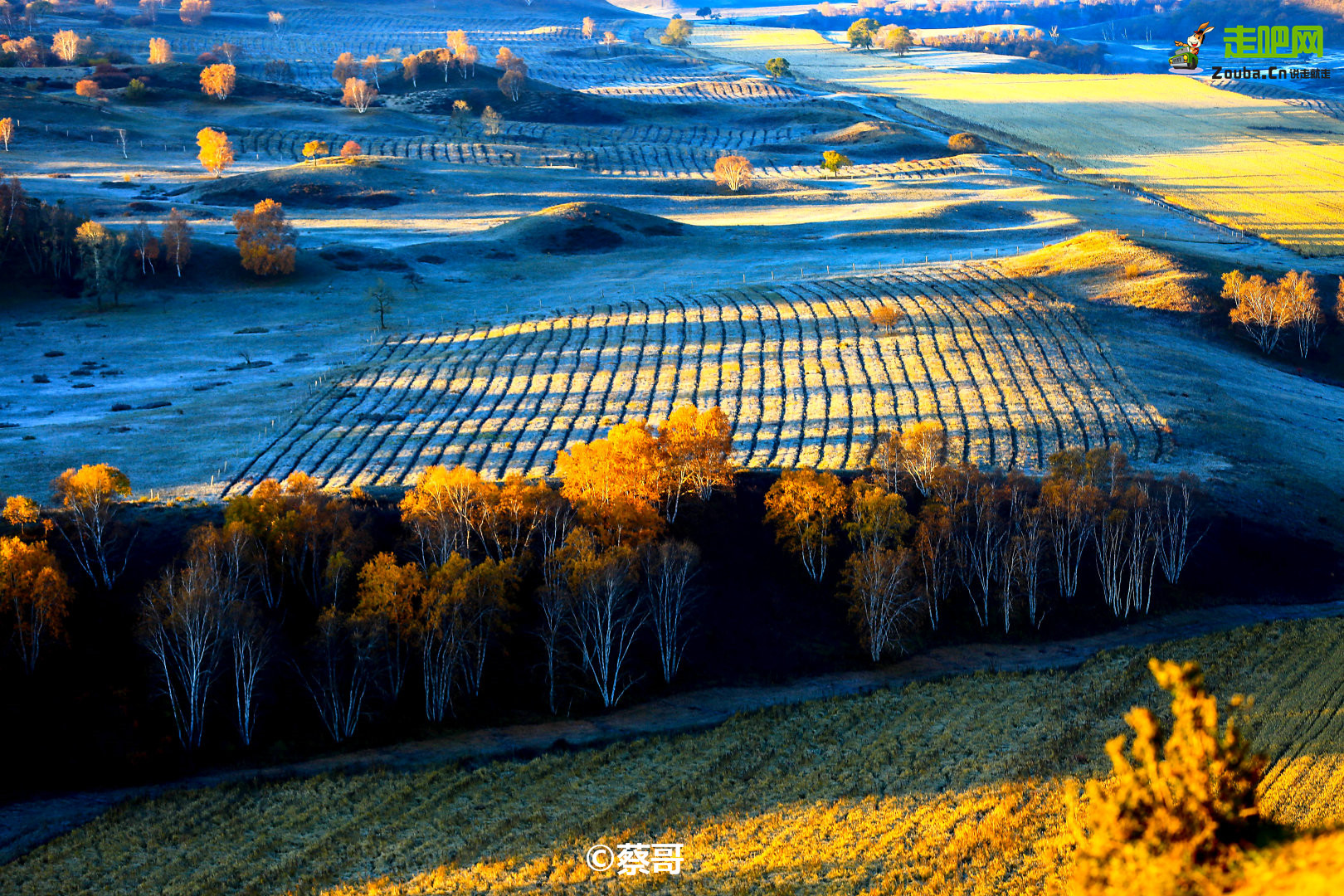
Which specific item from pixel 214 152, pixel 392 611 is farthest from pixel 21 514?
pixel 214 152

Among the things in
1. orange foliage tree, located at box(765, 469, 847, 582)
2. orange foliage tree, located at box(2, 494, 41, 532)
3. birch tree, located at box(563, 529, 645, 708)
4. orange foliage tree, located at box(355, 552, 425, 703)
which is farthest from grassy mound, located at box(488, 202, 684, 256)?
orange foliage tree, located at box(355, 552, 425, 703)

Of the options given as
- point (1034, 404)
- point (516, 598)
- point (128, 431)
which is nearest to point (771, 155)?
point (1034, 404)

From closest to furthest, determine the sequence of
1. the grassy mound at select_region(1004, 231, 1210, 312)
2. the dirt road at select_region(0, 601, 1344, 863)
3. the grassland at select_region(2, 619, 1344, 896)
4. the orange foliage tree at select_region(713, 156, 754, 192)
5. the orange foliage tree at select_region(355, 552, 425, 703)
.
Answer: the grassland at select_region(2, 619, 1344, 896), the dirt road at select_region(0, 601, 1344, 863), the orange foliage tree at select_region(355, 552, 425, 703), the grassy mound at select_region(1004, 231, 1210, 312), the orange foliage tree at select_region(713, 156, 754, 192)

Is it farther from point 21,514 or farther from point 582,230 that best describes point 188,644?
point 582,230

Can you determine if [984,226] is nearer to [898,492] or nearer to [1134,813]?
[898,492]

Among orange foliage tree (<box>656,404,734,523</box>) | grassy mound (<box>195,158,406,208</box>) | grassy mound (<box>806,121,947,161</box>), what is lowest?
orange foliage tree (<box>656,404,734,523</box>)

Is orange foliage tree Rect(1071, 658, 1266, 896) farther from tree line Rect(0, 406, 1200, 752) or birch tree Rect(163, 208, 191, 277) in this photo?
birch tree Rect(163, 208, 191, 277)
